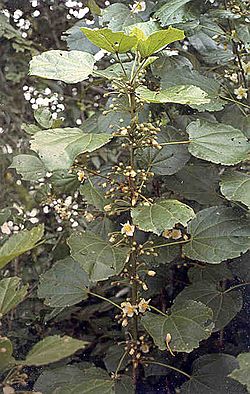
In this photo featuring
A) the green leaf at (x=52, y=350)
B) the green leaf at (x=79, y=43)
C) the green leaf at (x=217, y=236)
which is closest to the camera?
the green leaf at (x=52, y=350)

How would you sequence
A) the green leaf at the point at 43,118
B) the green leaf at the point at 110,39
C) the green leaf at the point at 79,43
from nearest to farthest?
1. the green leaf at the point at 110,39
2. the green leaf at the point at 43,118
3. the green leaf at the point at 79,43

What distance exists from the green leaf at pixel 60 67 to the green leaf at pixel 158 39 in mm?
79

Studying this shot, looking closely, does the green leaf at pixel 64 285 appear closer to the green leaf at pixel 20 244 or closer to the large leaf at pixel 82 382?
the large leaf at pixel 82 382

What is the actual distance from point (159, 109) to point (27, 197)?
1.83ft

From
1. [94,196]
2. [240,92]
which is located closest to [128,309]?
[94,196]

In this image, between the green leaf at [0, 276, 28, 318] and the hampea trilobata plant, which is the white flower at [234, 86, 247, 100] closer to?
the hampea trilobata plant

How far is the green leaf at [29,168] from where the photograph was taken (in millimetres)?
858

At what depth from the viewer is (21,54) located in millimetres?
1414

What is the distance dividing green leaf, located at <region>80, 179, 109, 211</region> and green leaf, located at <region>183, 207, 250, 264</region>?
0.13 meters

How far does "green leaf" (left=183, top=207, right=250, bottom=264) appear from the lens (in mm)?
714

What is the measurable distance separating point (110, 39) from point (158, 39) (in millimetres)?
55

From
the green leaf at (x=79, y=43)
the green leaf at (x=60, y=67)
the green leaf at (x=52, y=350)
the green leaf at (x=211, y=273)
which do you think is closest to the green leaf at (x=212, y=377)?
the green leaf at (x=211, y=273)

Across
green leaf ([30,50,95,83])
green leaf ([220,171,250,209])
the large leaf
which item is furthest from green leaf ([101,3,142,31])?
the large leaf

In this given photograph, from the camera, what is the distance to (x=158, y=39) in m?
0.63
